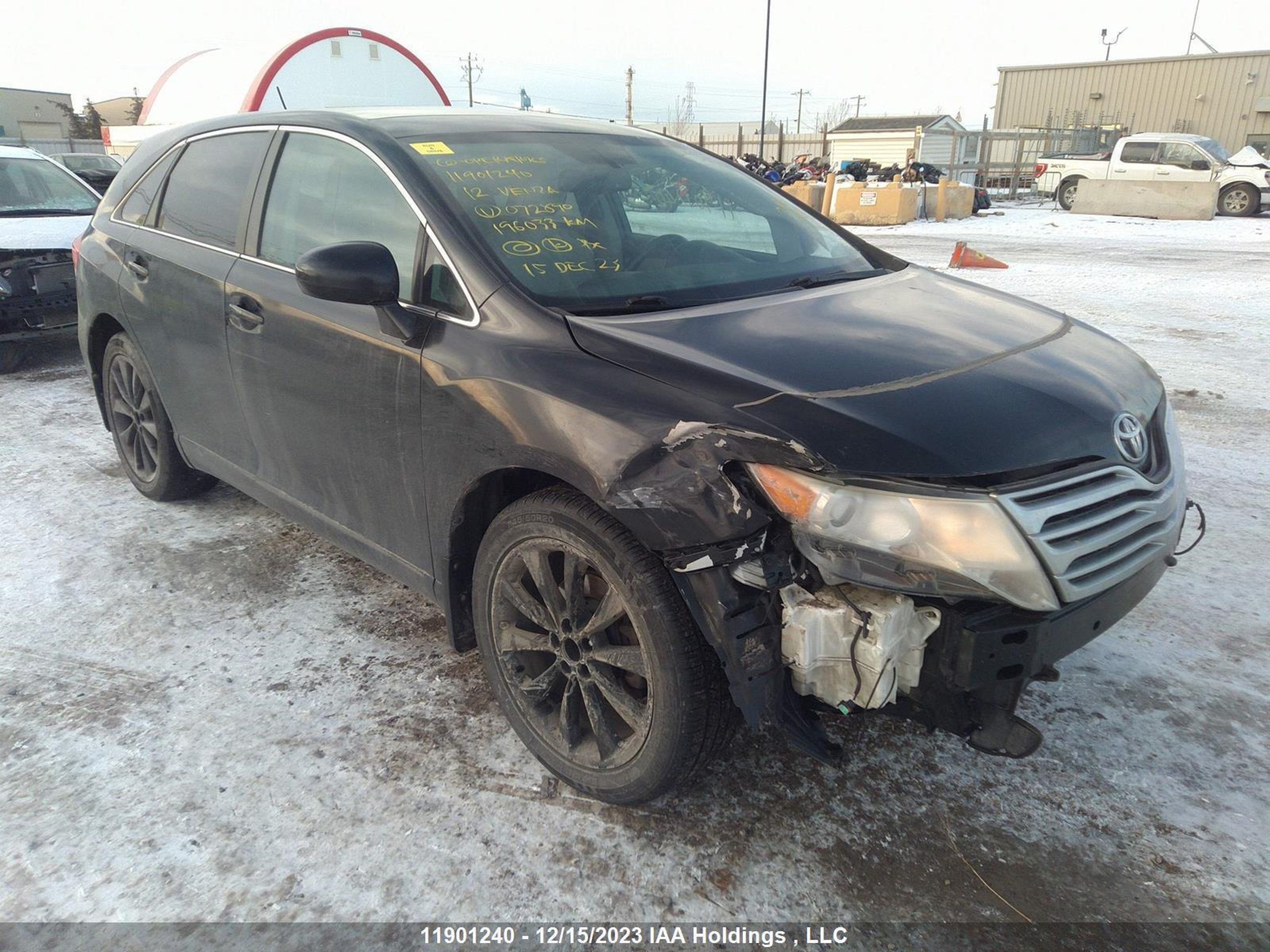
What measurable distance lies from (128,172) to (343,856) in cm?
341

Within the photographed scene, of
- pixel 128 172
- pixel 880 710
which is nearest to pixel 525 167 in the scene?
pixel 880 710

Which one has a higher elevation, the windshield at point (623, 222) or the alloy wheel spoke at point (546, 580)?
the windshield at point (623, 222)

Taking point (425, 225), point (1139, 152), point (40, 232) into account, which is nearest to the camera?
point (425, 225)

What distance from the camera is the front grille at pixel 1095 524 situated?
1.82m

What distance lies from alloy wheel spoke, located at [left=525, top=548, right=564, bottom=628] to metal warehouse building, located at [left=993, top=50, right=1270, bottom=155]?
118 ft

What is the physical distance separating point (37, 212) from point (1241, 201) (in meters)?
23.7

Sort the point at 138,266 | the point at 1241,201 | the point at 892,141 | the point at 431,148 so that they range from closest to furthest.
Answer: the point at 431,148 < the point at 138,266 < the point at 1241,201 < the point at 892,141

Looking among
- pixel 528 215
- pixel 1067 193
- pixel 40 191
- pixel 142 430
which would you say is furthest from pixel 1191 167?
pixel 142 430

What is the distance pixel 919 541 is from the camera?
178 cm

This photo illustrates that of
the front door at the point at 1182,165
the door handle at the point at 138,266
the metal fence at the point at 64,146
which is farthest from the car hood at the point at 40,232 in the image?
the metal fence at the point at 64,146

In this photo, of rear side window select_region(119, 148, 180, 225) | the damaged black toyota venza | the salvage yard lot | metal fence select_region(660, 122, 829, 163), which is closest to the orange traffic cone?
the salvage yard lot

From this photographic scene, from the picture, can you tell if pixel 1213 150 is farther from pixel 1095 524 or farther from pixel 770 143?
pixel 1095 524

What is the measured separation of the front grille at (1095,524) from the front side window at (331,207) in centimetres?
172

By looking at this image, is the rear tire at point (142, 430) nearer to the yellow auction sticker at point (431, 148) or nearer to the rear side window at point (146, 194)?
the rear side window at point (146, 194)
